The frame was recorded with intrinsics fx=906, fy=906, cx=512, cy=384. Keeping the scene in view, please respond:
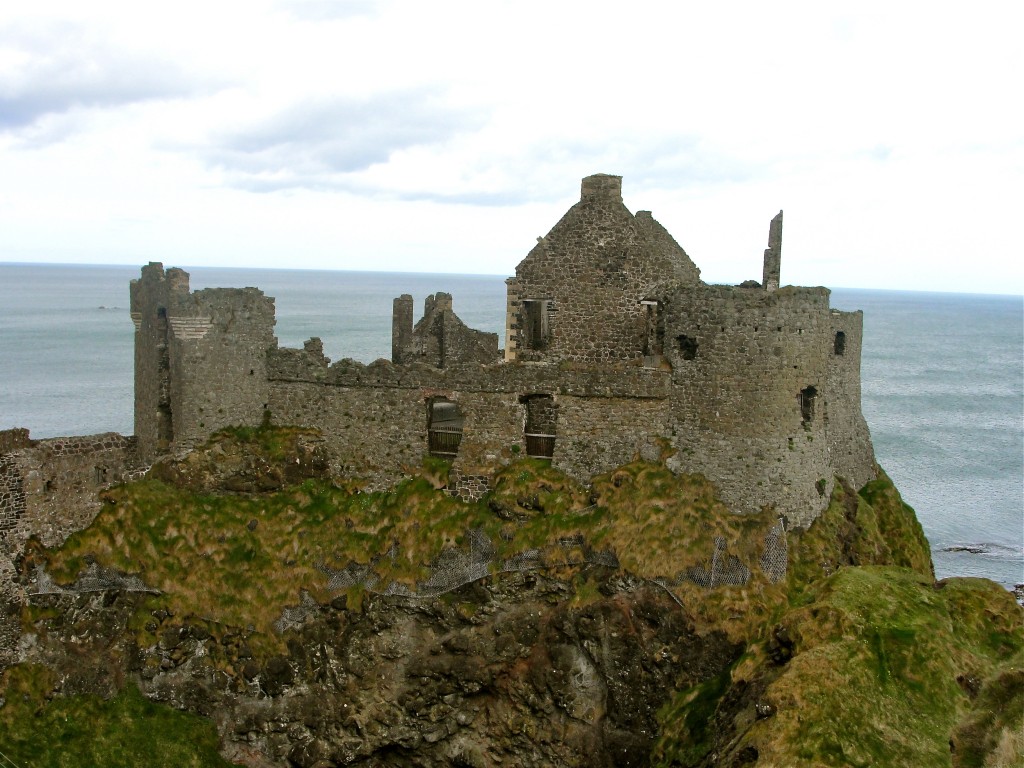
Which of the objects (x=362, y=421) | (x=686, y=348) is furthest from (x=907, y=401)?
(x=362, y=421)

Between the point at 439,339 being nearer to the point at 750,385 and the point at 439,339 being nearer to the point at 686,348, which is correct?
the point at 686,348

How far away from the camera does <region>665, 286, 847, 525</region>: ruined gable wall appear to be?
22875mm

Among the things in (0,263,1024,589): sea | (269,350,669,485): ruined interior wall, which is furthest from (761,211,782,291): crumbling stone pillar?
(0,263,1024,589): sea

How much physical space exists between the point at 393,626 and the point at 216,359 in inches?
341

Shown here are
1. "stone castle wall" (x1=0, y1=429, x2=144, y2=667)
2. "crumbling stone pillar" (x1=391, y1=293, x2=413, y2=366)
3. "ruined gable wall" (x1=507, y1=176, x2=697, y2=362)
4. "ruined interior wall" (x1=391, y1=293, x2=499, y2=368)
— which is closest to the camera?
"stone castle wall" (x1=0, y1=429, x2=144, y2=667)

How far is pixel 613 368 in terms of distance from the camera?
23859mm

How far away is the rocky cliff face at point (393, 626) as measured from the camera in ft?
71.7

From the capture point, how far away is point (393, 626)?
23.1 m

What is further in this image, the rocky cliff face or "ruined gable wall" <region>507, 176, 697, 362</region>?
"ruined gable wall" <region>507, 176, 697, 362</region>

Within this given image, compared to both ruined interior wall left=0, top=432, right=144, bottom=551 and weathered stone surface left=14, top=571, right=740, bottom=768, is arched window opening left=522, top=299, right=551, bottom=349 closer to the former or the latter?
Result: weathered stone surface left=14, top=571, right=740, bottom=768

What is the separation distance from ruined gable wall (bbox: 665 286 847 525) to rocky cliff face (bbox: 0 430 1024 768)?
33.0 inches

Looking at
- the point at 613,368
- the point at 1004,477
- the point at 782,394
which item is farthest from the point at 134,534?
the point at 1004,477

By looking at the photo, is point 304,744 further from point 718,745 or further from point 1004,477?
point 1004,477

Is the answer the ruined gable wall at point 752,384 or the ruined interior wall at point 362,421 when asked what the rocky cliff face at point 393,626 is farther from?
the ruined interior wall at point 362,421
